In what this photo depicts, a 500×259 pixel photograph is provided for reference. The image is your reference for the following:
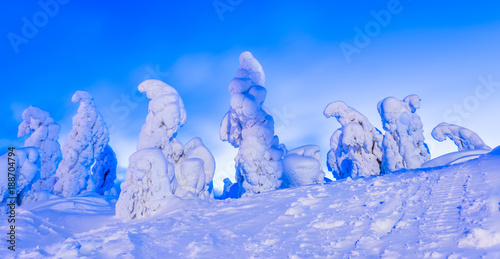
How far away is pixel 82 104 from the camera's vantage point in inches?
693

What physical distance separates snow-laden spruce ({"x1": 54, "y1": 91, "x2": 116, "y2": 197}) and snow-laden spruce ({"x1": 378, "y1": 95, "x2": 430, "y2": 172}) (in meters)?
18.1

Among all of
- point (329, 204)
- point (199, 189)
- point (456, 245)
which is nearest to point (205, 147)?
point (199, 189)

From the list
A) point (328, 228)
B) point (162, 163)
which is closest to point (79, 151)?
point (162, 163)

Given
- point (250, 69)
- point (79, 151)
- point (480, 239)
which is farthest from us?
point (79, 151)

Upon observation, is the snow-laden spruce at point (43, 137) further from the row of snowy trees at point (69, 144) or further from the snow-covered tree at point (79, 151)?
the snow-covered tree at point (79, 151)

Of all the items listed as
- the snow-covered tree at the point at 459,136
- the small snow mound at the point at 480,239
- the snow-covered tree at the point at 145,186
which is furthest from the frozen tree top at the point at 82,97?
the snow-covered tree at the point at 459,136

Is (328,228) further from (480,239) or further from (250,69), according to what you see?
(250,69)

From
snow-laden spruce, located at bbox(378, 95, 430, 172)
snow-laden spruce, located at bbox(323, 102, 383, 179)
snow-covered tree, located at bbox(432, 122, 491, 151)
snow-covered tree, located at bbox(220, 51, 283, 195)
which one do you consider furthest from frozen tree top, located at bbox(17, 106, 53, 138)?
snow-covered tree, located at bbox(432, 122, 491, 151)

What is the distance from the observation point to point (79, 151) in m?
17.4

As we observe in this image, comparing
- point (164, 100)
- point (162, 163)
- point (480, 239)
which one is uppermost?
point (164, 100)

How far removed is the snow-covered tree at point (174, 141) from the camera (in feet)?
29.0

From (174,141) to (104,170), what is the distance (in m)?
14.0

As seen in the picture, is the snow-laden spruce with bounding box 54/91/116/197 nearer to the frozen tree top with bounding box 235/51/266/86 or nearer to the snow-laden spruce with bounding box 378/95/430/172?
the frozen tree top with bounding box 235/51/266/86

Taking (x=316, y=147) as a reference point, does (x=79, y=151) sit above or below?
above
